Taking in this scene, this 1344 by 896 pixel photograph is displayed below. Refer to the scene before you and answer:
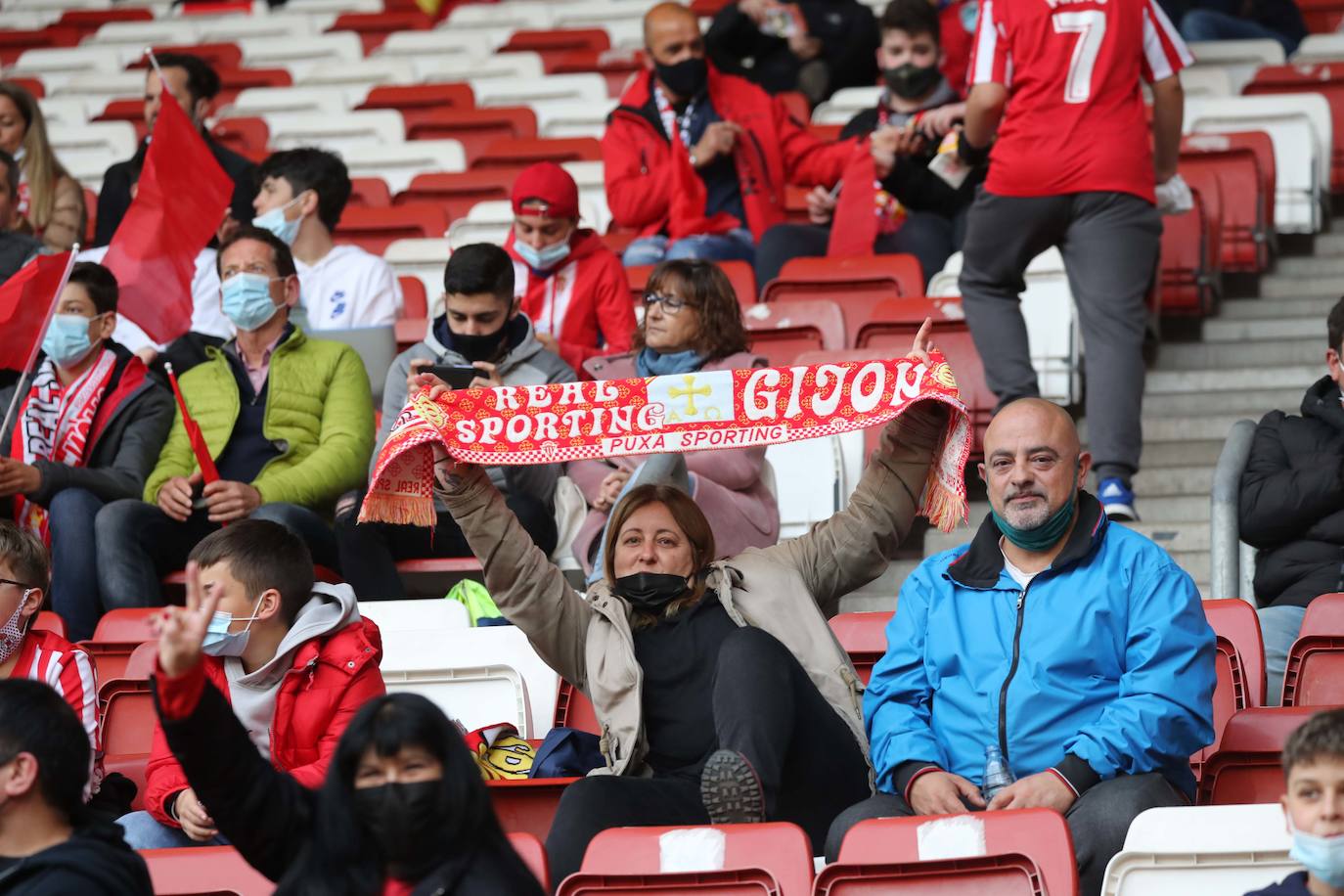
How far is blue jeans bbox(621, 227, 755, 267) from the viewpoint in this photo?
801 cm

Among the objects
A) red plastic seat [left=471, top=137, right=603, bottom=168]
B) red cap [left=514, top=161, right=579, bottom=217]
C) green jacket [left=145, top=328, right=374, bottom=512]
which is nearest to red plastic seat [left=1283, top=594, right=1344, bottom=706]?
green jacket [left=145, top=328, right=374, bottom=512]

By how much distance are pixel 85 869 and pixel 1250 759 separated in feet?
7.10

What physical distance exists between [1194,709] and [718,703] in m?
0.91

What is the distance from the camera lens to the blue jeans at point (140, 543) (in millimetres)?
5871

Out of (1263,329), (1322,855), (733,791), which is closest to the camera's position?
(1322,855)

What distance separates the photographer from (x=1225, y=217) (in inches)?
308

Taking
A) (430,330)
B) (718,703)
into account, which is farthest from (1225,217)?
(718,703)

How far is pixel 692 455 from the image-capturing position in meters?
5.74

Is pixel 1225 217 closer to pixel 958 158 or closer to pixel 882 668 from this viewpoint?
pixel 958 158

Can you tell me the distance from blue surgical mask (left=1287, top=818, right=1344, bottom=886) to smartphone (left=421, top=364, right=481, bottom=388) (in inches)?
110

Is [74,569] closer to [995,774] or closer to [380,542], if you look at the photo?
[380,542]

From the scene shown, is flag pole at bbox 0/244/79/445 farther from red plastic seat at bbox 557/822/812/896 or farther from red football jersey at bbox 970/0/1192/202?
red plastic seat at bbox 557/822/812/896

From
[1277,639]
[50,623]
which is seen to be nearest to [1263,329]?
[1277,639]

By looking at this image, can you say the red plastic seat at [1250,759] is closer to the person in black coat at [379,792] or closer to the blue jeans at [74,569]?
the person in black coat at [379,792]
